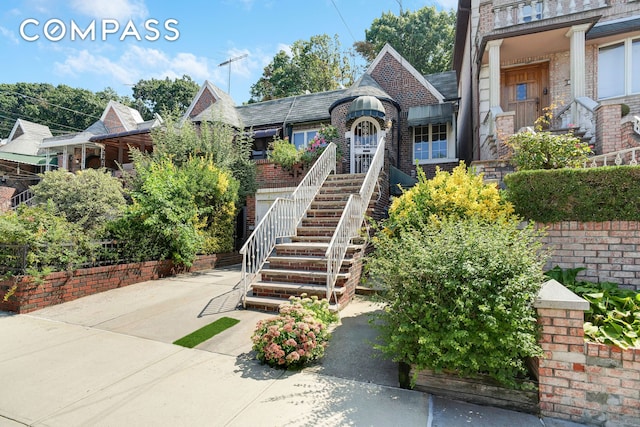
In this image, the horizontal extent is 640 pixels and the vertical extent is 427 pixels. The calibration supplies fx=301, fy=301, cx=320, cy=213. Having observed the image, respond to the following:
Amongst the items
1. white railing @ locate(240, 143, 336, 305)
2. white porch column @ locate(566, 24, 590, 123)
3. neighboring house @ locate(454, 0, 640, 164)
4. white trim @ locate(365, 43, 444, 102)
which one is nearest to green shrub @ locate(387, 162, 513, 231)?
white railing @ locate(240, 143, 336, 305)

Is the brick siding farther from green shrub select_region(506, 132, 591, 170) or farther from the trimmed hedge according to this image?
green shrub select_region(506, 132, 591, 170)

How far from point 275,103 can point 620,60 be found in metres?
14.3

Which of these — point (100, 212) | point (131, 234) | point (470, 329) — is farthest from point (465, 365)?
point (100, 212)

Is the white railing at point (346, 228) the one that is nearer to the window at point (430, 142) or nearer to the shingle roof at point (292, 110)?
the window at point (430, 142)

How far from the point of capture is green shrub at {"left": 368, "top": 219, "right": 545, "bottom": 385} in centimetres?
261

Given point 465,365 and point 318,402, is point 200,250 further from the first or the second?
point 465,365

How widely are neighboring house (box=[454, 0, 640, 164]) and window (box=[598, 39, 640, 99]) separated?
0.02m

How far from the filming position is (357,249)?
20.4 feet

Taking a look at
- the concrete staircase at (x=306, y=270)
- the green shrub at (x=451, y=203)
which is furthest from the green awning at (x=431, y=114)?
the green shrub at (x=451, y=203)

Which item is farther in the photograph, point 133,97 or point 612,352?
point 133,97

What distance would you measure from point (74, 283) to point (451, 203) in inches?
284

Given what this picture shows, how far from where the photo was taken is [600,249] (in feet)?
13.8

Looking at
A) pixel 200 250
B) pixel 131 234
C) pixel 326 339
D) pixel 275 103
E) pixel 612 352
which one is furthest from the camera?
pixel 275 103

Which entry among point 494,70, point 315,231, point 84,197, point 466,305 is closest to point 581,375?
point 466,305
